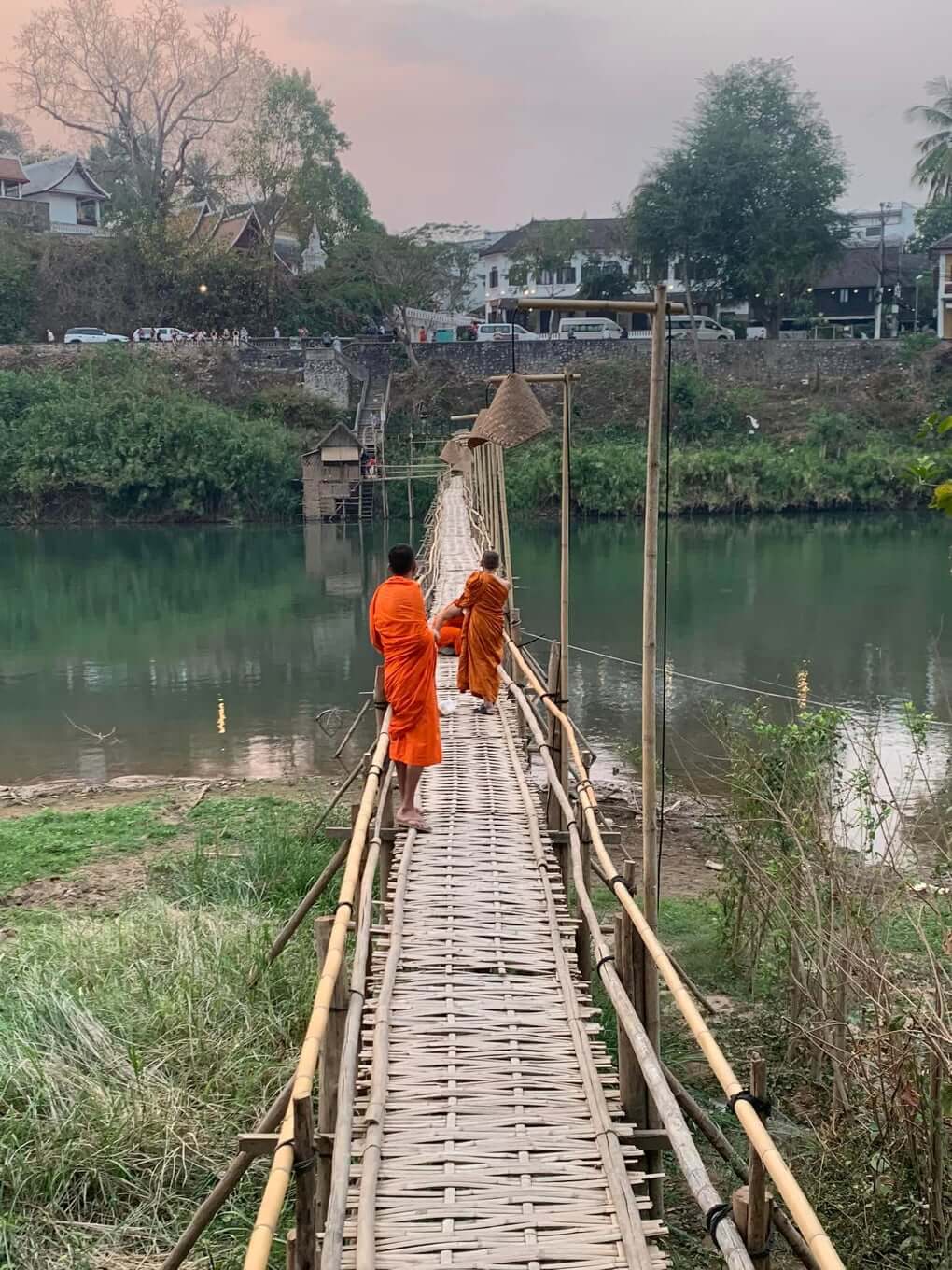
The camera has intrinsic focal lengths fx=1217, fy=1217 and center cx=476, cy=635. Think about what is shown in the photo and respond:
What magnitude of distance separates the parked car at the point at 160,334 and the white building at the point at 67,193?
671 cm

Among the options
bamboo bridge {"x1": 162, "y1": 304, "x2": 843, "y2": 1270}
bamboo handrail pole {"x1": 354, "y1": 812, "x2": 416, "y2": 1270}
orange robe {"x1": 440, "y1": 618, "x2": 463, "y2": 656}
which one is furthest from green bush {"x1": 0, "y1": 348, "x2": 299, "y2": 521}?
bamboo handrail pole {"x1": 354, "y1": 812, "x2": 416, "y2": 1270}

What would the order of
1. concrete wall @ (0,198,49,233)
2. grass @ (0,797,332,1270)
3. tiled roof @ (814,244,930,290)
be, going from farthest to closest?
tiled roof @ (814,244,930,290), concrete wall @ (0,198,49,233), grass @ (0,797,332,1270)

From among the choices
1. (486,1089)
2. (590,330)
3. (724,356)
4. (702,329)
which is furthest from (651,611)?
(590,330)

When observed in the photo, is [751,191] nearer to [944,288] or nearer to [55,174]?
[944,288]

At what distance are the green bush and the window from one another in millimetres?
12874

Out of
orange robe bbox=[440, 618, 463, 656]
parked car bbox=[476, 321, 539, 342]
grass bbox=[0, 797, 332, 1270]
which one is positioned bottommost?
grass bbox=[0, 797, 332, 1270]

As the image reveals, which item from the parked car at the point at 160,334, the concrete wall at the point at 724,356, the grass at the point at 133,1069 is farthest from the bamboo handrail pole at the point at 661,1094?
the parked car at the point at 160,334

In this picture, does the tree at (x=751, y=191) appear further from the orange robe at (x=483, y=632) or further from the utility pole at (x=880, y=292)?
the orange robe at (x=483, y=632)

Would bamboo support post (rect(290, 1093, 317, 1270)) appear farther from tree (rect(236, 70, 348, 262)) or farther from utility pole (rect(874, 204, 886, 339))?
utility pole (rect(874, 204, 886, 339))

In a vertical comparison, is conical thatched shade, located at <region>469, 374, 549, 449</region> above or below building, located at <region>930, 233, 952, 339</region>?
below

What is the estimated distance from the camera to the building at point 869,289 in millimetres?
41500

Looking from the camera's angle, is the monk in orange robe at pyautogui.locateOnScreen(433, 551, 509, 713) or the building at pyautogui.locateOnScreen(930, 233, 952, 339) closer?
the monk in orange robe at pyautogui.locateOnScreen(433, 551, 509, 713)

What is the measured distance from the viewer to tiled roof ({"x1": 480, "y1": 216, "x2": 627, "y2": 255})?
131 ft

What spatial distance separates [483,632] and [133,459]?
26.7 metres
